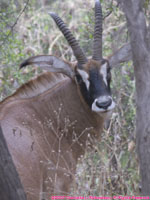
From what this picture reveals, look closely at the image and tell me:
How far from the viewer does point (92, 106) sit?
18.9 feet

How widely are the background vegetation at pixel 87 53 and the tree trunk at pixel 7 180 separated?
3.96 feet

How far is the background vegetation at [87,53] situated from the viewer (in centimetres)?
571

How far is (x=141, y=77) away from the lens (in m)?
3.94

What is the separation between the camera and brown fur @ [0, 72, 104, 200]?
5133mm

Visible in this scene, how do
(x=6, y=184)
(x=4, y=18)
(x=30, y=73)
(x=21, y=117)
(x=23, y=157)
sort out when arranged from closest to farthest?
(x=6, y=184), (x=23, y=157), (x=21, y=117), (x=4, y=18), (x=30, y=73)

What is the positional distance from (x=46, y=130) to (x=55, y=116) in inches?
15.2

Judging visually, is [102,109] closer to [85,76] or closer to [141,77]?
[85,76]

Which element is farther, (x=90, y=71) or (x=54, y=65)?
(x=54, y=65)

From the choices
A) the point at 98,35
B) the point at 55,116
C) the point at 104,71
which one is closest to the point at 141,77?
the point at 104,71

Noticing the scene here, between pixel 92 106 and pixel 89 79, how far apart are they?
452 mm

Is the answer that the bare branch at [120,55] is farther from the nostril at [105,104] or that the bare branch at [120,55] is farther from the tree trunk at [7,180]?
the tree trunk at [7,180]

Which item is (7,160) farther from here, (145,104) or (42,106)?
(42,106)

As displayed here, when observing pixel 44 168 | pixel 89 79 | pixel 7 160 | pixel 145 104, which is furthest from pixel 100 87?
pixel 7 160

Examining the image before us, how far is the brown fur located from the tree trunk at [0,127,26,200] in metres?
1.03
